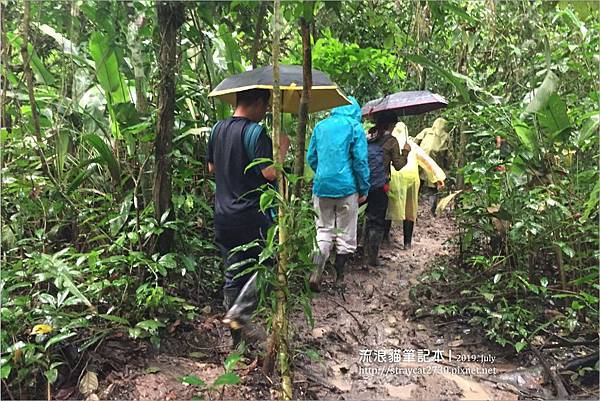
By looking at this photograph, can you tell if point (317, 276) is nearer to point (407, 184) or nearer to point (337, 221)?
point (337, 221)

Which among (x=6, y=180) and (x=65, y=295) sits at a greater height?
(x=6, y=180)

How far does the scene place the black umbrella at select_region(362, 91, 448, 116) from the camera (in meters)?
4.66

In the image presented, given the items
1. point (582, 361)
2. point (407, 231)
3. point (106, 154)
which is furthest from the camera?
point (407, 231)

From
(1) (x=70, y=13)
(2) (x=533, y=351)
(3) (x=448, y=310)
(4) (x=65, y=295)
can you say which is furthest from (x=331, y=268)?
(1) (x=70, y=13)

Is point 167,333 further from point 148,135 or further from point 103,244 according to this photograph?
point 148,135

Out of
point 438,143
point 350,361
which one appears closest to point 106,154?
point 350,361

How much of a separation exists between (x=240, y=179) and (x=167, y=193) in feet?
1.70

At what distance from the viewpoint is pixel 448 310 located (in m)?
3.39

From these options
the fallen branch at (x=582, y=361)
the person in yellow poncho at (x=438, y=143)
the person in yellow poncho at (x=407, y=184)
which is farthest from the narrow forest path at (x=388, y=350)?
the person in yellow poncho at (x=438, y=143)

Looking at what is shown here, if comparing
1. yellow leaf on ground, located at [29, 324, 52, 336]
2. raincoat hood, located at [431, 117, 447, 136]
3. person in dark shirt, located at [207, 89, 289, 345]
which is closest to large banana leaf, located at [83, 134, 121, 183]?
person in dark shirt, located at [207, 89, 289, 345]

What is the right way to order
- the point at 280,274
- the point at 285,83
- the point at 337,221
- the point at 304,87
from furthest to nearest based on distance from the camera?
1. the point at 337,221
2. the point at 285,83
3. the point at 304,87
4. the point at 280,274

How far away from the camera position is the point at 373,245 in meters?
4.72

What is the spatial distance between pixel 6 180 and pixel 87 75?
1.23m

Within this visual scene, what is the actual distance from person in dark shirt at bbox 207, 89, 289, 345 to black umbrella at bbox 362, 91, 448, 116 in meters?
2.09
